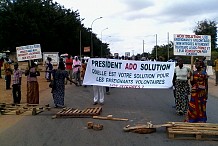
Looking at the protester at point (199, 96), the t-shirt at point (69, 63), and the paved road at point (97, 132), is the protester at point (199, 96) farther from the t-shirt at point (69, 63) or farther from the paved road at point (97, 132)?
the t-shirt at point (69, 63)

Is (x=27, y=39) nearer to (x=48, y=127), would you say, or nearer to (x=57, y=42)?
(x=57, y=42)

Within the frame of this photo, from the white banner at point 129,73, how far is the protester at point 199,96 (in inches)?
134

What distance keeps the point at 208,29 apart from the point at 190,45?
59.0m

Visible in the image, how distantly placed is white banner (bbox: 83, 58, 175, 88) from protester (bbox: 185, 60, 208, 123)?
3.42 m

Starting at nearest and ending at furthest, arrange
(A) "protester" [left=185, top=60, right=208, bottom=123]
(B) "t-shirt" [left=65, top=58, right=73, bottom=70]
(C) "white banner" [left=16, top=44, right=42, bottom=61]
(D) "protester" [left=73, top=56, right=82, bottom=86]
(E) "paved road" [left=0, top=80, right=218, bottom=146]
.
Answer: (E) "paved road" [left=0, top=80, right=218, bottom=146] → (A) "protester" [left=185, top=60, right=208, bottom=123] → (C) "white banner" [left=16, top=44, right=42, bottom=61] → (D) "protester" [left=73, top=56, right=82, bottom=86] → (B) "t-shirt" [left=65, top=58, right=73, bottom=70]

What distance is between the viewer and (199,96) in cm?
927

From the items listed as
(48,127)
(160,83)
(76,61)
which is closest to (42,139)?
(48,127)

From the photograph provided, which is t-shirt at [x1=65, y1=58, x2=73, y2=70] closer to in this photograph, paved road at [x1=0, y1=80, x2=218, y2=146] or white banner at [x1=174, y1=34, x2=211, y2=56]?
white banner at [x1=174, y1=34, x2=211, y2=56]

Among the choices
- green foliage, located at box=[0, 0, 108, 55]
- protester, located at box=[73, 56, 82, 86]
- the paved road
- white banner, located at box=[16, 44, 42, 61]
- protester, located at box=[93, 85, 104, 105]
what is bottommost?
the paved road

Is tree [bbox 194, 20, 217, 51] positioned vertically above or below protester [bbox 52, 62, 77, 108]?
above

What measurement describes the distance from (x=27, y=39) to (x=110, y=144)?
4668cm

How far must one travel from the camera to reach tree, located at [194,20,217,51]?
2753 inches

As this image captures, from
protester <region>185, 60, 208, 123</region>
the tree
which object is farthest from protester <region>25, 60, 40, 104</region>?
the tree

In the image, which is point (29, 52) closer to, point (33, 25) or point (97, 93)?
point (97, 93)
